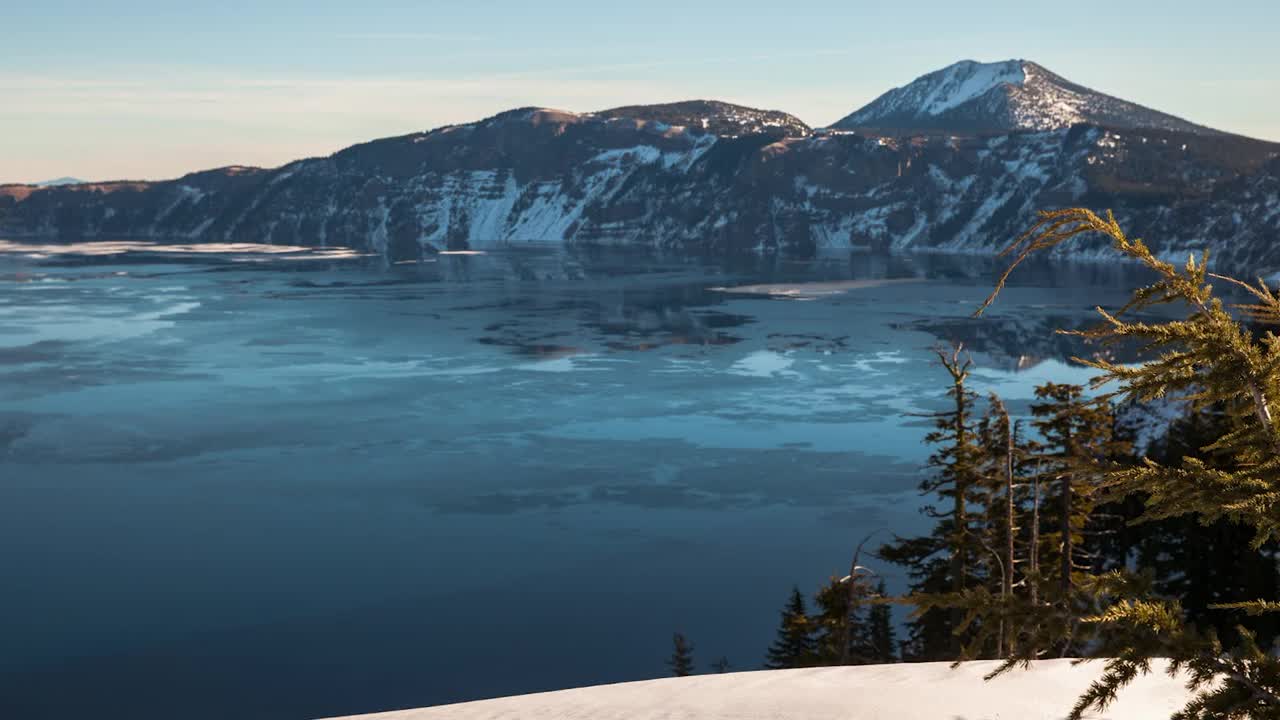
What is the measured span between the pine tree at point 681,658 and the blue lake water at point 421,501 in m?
0.56

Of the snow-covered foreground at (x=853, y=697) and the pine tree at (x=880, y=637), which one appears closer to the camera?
the snow-covered foreground at (x=853, y=697)

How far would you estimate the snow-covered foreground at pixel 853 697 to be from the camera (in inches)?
598

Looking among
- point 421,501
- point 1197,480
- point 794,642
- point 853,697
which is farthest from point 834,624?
point 421,501

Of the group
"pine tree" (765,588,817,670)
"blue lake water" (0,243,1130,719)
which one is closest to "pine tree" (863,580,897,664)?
"pine tree" (765,588,817,670)

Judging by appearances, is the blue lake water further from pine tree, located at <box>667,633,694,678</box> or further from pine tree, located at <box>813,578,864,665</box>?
pine tree, located at <box>813,578,864,665</box>

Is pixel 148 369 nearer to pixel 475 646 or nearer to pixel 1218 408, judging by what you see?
pixel 475 646

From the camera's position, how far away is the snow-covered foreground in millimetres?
15188

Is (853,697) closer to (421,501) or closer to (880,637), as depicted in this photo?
(880,637)

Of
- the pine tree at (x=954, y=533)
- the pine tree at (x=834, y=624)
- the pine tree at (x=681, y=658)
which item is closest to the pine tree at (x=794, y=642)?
the pine tree at (x=834, y=624)

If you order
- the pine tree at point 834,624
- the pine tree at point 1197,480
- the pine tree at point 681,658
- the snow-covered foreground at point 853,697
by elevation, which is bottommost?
the pine tree at point 681,658

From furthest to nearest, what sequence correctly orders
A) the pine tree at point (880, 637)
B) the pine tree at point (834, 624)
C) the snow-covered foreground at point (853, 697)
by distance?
the pine tree at point (880, 637), the pine tree at point (834, 624), the snow-covered foreground at point (853, 697)

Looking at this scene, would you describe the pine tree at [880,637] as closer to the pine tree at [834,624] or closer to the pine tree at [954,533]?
the pine tree at [954,533]

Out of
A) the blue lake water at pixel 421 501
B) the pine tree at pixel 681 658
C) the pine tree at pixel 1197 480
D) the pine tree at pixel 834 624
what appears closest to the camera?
the pine tree at pixel 1197 480

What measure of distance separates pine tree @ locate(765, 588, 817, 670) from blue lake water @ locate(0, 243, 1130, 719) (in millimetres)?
841
